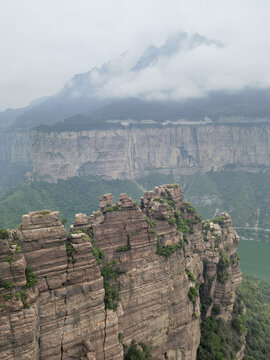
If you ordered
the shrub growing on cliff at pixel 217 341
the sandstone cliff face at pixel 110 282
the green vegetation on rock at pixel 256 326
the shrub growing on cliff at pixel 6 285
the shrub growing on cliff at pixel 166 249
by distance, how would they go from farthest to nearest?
the green vegetation on rock at pixel 256 326
the shrub growing on cliff at pixel 217 341
the shrub growing on cliff at pixel 166 249
the sandstone cliff face at pixel 110 282
the shrub growing on cliff at pixel 6 285

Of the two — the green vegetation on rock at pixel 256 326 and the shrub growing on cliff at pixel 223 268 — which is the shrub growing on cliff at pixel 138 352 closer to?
→ the shrub growing on cliff at pixel 223 268

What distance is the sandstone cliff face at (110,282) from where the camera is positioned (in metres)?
23.7

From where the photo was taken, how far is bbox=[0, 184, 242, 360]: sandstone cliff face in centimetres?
2369

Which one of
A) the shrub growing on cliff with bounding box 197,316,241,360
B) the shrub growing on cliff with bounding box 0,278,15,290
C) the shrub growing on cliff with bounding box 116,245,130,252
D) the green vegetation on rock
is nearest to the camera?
the shrub growing on cliff with bounding box 0,278,15,290

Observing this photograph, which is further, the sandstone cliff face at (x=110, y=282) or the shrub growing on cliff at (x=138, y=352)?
the shrub growing on cliff at (x=138, y=352)

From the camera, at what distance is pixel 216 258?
47438mm

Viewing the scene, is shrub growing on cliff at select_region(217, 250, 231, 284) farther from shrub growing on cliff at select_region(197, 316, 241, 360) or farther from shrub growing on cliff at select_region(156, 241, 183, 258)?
shrub growing on cliff at select_region(156, 241, 183, 258)

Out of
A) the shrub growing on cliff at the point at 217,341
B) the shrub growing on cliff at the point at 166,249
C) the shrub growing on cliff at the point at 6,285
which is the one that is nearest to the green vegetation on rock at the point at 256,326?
the shrub growing on cliff at the point at 217,341

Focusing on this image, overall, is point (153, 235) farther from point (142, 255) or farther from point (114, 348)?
point (114, 348)

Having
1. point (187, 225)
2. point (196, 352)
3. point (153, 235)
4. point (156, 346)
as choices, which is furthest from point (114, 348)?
point (187, 225)

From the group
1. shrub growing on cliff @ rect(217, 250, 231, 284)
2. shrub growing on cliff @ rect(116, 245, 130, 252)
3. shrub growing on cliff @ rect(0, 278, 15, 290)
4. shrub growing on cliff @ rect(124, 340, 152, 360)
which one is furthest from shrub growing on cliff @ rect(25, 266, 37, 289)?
shrub growing on cliff @ rect(217, 250, 231, 284)

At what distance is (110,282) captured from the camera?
31531 mm

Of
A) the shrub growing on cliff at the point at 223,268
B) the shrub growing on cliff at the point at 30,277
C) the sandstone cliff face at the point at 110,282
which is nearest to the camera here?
the sandstone cliff face at the point at 110,282

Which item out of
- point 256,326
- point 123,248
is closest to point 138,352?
point 123,248
